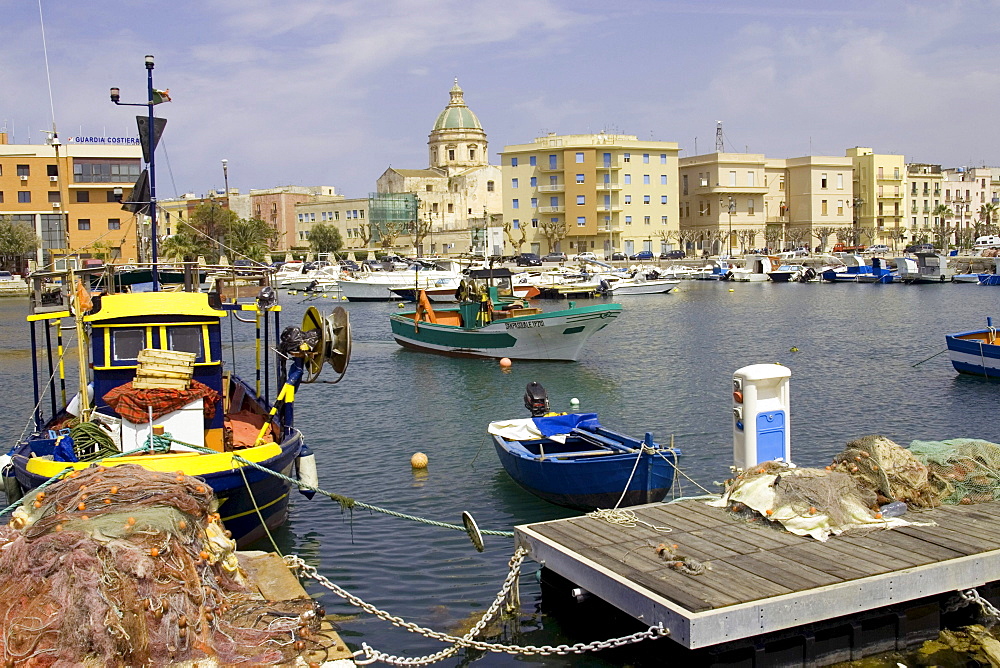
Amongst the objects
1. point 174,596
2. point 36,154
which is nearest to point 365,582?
point 174,596

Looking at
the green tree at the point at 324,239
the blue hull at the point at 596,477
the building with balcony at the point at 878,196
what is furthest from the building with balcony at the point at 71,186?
the building with balcony at the point at 878,196

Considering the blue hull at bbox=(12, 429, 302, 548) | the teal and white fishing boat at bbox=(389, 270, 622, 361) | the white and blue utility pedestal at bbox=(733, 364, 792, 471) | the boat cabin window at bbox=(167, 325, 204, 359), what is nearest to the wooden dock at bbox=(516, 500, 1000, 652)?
the white and blue utility pedestal at bbox=(733, 364, 792, 471)

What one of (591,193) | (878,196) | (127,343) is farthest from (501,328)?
(878,196)

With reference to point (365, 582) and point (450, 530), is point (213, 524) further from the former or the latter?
point (450, 530)

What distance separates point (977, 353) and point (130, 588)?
85.1 ft

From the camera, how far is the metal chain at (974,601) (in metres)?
9.35

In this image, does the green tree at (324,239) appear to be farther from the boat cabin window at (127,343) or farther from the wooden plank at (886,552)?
the wooden plank at (886,552)

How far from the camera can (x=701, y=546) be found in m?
9.54

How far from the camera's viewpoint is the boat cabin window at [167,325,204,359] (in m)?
13.3

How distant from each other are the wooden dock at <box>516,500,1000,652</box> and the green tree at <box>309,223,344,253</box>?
366 feet

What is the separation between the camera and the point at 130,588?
7.55 metres

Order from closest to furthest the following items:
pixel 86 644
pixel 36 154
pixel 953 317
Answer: pixel 86 644 → pixel 953 317 → pixel 36 154

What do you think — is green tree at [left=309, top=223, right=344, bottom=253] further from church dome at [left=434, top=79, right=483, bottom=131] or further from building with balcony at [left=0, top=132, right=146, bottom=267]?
building with balcony at [left=0, top=132, right=146, bottom=267]

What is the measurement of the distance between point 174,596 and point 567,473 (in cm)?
742
